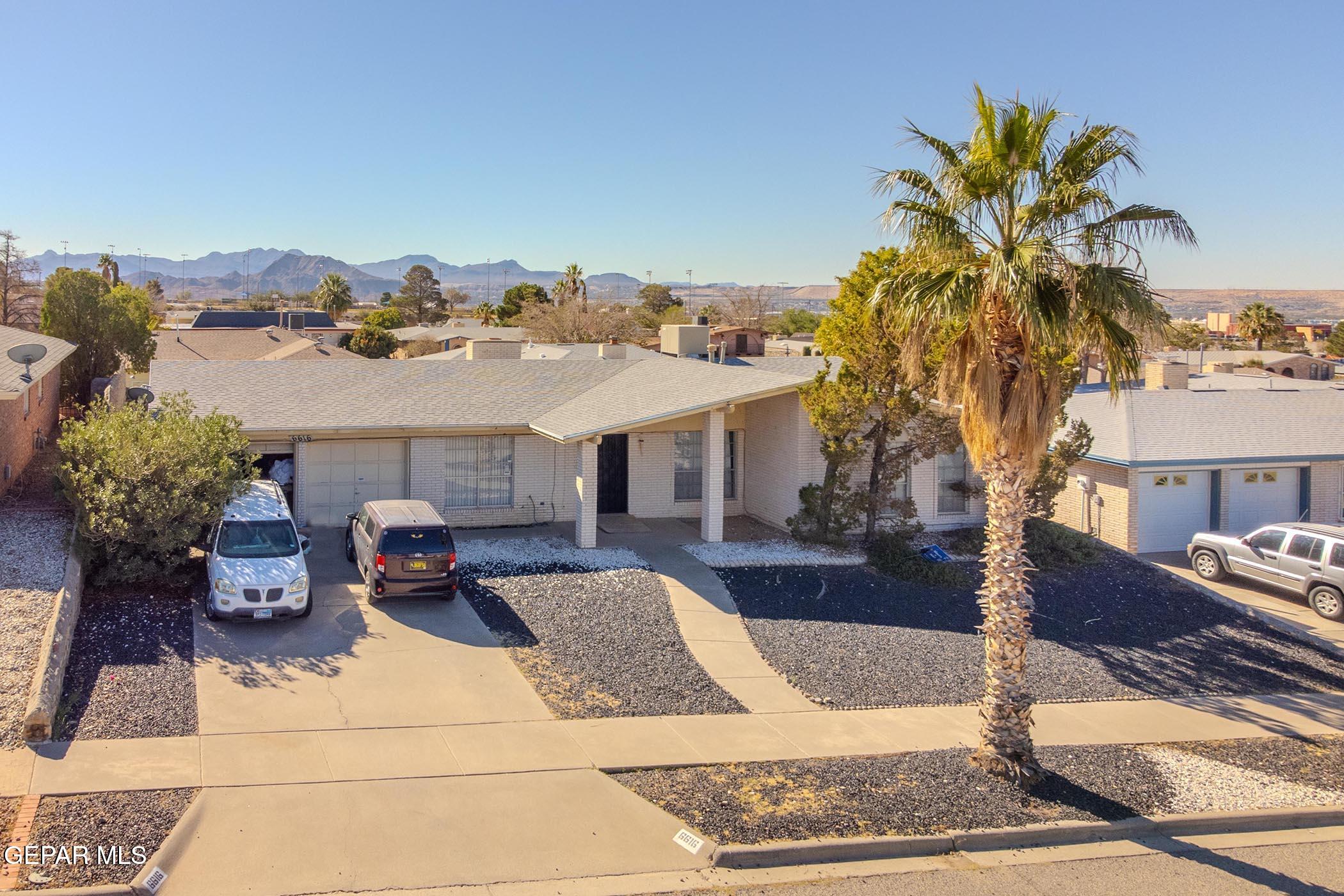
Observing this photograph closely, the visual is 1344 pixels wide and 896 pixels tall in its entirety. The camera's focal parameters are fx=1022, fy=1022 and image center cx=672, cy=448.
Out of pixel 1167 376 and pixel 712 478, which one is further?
pixel 1167 376

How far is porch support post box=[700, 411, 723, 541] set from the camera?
22.0 m

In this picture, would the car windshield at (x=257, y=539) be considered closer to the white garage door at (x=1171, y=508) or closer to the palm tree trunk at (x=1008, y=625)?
the palm tree trunk at (x=1008, y=625)

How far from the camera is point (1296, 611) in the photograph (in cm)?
2052

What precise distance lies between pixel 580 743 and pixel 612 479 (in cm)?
1284

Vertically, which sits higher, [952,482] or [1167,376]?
[1167,376]

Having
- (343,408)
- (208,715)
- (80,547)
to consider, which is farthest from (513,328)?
(208,715)

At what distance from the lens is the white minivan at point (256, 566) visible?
Result: 607 inches

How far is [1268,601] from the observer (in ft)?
69.6

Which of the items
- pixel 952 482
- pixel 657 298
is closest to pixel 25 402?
pixel 952 482

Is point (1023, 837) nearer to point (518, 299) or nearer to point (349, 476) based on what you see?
point (349, 476)

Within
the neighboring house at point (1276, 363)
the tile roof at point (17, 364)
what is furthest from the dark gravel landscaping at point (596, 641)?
the neighboring house at point (1276, 363)

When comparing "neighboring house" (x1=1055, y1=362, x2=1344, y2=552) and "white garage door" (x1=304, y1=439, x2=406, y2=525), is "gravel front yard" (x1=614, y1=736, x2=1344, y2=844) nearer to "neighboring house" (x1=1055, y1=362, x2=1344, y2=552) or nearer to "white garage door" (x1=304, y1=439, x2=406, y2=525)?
"neighboring house" (x1=1055, y1=362, x2=1344, y2=552)

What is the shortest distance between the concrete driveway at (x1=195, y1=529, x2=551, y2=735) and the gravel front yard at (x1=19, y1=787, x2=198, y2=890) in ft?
6.06

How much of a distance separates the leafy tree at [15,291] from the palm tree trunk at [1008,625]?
43.4 metres
